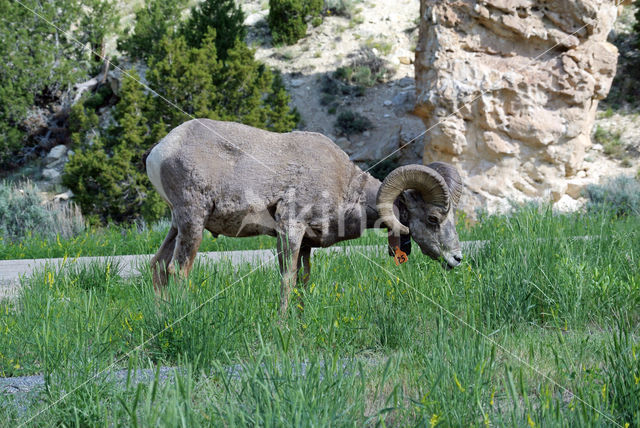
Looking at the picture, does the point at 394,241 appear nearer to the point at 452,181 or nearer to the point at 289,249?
the point at 452,181

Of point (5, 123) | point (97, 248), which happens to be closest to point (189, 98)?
point (97, 248)

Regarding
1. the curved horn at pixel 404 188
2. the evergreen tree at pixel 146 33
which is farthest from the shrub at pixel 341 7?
the curved horn at pixel 404 188

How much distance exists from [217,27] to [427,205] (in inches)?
648

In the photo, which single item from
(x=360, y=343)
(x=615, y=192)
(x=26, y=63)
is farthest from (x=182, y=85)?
(x=360, y=343)

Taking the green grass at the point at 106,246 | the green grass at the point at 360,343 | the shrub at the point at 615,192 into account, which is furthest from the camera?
the shrub at the point at 615,192

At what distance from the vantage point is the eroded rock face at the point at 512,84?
510 inches

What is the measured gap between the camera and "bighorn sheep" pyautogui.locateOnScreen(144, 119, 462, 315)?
5.03 meters

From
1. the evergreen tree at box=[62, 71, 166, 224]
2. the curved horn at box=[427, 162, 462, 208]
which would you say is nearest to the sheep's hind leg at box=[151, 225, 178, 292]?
the curved horn at box=[427, 162, 462, 208]

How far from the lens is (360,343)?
4.46 meters

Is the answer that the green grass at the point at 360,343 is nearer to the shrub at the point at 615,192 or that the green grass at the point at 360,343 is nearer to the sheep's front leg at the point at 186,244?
the sheep's front leg at the point at 186,244

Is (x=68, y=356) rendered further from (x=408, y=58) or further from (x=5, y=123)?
(x=408, y=58)

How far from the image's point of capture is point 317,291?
4.66 meters

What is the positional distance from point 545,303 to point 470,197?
342 inches

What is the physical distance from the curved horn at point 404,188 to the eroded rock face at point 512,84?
27.6ft
